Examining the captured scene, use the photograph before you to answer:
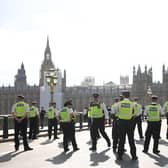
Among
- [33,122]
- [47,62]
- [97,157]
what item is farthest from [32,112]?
[47,62]

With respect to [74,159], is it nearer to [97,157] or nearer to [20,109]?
[97,157]

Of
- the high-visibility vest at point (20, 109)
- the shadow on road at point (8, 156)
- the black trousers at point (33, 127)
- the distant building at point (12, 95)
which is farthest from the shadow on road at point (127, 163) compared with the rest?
the distant building at point (12, 95)

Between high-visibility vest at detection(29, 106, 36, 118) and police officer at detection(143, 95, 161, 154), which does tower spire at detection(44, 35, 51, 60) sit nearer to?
high-visibility vest at detection(29, 106, 36, 118)

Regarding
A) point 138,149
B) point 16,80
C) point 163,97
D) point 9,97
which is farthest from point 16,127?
point 16,80

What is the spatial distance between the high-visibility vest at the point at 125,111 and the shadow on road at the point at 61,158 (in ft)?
6.69

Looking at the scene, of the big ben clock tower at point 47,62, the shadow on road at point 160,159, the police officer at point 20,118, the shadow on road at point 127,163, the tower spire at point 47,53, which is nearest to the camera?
the shadow on road at point 127,163

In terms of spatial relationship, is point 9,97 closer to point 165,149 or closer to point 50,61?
point 50,61

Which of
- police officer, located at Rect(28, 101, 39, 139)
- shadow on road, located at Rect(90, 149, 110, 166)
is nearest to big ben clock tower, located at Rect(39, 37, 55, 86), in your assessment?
police officer, located at Rect(28, 101, 39, 139)

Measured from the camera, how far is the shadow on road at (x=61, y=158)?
37.9 feet

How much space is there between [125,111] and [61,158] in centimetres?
238

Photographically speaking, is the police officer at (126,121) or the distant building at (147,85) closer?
the police officer at (126,121)

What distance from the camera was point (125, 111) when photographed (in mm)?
11609

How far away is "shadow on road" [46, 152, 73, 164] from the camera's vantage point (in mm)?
11551

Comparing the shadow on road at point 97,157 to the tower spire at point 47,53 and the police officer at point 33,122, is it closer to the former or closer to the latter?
the police officer at point 33,122
